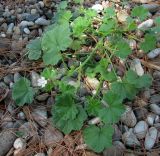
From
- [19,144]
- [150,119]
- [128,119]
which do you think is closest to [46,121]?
[19,144]

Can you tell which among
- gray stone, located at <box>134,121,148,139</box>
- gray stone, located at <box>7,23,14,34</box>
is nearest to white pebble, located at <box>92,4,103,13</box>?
gray stone, located at <box>7,23,14,34</box>

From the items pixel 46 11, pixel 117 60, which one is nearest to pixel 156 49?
pixel 117 60

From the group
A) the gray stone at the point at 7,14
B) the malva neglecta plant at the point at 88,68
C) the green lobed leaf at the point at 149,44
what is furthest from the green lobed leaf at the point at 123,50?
the gray stone at the point at 7,14

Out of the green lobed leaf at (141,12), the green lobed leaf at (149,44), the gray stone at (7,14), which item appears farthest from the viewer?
the gray stone at (7,14)

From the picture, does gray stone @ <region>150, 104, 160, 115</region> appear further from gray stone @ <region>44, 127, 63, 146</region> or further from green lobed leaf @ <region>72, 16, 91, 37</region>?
green lobed leaf @ <region>72, 16, 91, 37</region>

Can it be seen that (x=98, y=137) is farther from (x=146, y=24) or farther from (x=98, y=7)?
(x=98, y=7)

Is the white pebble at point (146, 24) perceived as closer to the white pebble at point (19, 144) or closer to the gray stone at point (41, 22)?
the gray stone at point (41, 22)

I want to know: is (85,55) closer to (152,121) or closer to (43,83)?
(43,83)
